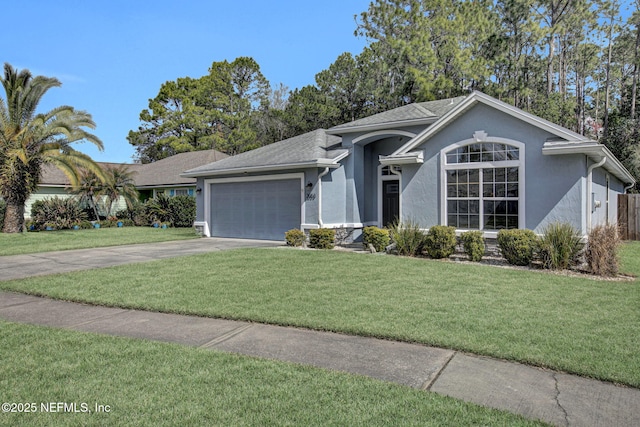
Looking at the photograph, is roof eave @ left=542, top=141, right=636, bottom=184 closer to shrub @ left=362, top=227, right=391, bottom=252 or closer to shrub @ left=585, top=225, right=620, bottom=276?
shrub @ left=585, top=225, right=620, bottom=276

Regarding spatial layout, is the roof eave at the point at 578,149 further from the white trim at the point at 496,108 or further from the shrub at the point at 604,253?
the shrub at the point at 604,253

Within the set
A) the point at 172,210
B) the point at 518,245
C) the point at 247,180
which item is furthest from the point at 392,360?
the point at 172,210

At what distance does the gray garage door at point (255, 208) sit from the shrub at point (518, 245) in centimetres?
778

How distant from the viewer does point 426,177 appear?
12.7 m

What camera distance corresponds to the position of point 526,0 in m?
28.9

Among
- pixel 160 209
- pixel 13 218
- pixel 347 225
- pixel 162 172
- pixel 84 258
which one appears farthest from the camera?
pixel 162 172

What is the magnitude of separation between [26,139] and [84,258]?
1091 centimetres

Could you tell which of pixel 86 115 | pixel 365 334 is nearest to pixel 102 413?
pixel 365 334

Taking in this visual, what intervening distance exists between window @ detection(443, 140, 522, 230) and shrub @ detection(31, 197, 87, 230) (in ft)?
72.0

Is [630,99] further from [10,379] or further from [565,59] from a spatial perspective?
[10,379]

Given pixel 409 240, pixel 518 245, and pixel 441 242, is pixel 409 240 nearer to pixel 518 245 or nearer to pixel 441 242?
pixel 441 242

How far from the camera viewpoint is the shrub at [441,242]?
11172 mm

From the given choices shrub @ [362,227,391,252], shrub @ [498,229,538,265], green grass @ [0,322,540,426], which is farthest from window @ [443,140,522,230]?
green grass @ [0,322,540,426]

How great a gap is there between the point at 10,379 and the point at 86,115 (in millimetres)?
20441
